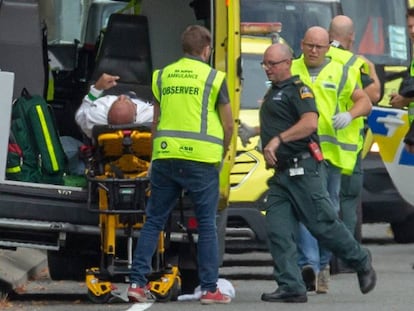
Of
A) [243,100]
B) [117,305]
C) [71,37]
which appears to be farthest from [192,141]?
[71,37]

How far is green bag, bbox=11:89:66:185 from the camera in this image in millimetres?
13039

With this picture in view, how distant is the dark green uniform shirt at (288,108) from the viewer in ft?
41.3

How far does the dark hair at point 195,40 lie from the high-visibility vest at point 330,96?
50.8 inches

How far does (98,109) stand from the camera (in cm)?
1309

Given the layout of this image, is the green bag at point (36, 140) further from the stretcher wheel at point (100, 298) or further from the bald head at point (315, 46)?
the bald head at point (315, 46)

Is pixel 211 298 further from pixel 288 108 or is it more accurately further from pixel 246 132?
pixel 246 132

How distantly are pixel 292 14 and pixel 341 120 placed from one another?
6171mm

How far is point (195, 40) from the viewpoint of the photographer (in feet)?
40.7

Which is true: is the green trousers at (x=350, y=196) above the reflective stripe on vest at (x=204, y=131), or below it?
below

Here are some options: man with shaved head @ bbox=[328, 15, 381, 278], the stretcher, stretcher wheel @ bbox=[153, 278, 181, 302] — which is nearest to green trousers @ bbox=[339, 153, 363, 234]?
man with shaved head @ bbox=[328, 15, 381, 278]

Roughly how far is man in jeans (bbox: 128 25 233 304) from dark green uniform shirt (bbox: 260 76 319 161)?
0.40 metres

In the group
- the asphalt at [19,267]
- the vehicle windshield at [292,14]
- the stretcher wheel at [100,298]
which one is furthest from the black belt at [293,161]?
the vehicle windshield at [292,14]

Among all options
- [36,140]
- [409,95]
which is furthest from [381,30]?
[36,140]

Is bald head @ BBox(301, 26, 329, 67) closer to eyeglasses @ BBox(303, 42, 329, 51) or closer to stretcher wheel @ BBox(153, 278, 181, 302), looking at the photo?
eyeglasses @ BBox(303, 42, 329, 51)
